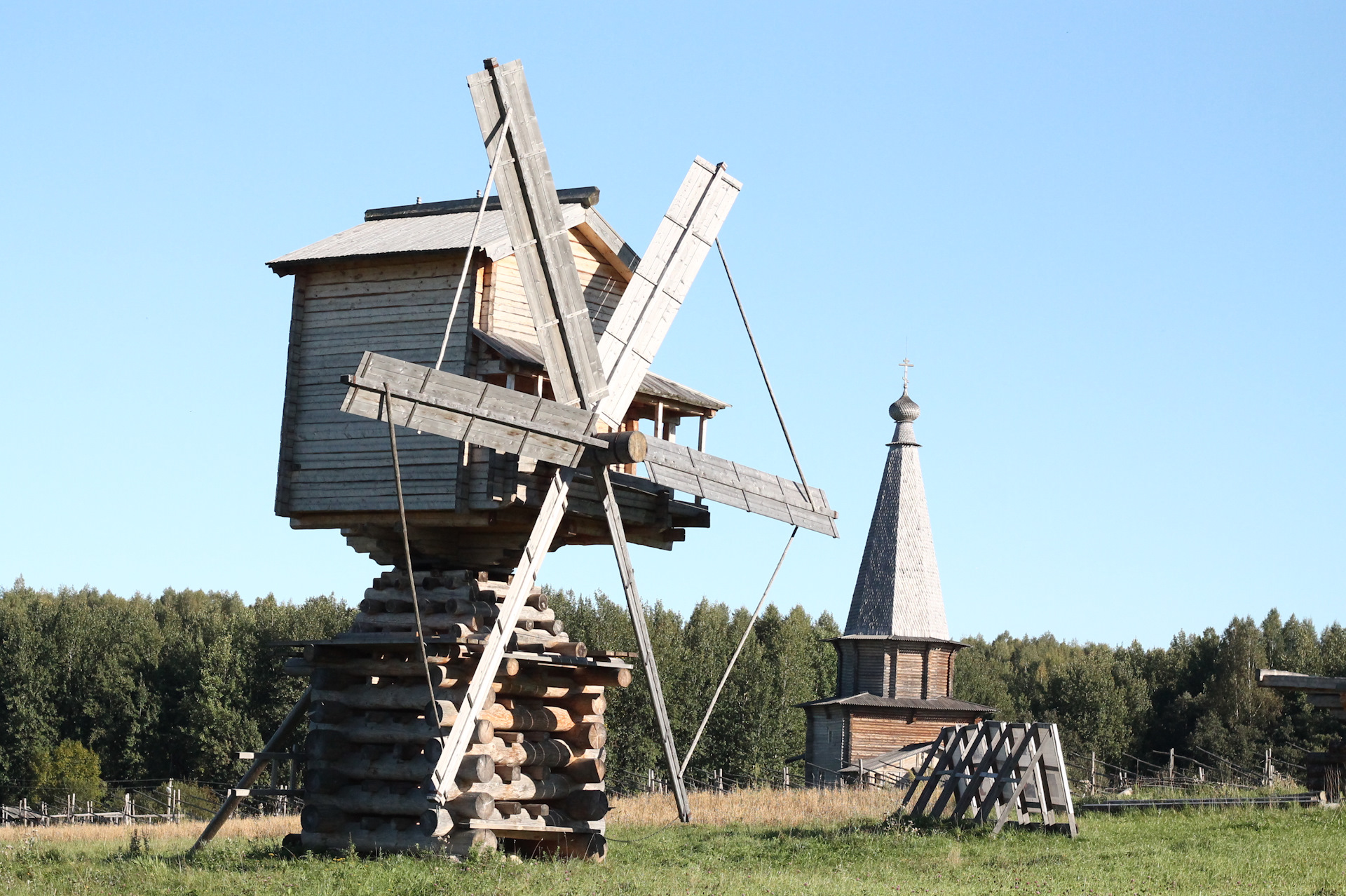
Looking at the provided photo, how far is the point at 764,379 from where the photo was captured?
1836cm

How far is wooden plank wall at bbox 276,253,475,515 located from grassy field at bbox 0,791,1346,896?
13.4ft

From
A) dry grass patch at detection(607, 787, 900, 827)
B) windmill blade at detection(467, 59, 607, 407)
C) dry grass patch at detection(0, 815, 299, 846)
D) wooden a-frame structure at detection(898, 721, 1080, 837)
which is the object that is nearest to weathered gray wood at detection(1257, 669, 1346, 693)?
wooden a-frame structure at detection(898, 721, 1080, 837)

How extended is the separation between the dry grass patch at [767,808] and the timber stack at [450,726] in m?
4.74

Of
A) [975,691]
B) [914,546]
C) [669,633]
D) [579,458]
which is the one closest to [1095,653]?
[975,691]

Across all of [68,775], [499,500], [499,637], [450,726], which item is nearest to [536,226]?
[499,500]

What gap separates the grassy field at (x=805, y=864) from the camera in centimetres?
1409

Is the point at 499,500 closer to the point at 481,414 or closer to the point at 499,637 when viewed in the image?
the point at 481,414

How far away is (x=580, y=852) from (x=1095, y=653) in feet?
180

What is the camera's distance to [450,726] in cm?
1655

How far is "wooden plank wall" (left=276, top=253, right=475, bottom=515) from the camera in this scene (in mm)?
17156

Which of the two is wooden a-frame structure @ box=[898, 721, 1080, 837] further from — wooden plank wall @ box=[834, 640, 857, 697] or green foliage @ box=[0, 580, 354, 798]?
green foliage @ box=[0, 580, 354, 798]

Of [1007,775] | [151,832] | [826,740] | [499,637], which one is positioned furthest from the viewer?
[826,740]

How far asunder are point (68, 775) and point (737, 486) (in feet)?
120

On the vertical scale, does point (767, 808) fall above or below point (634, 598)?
below
